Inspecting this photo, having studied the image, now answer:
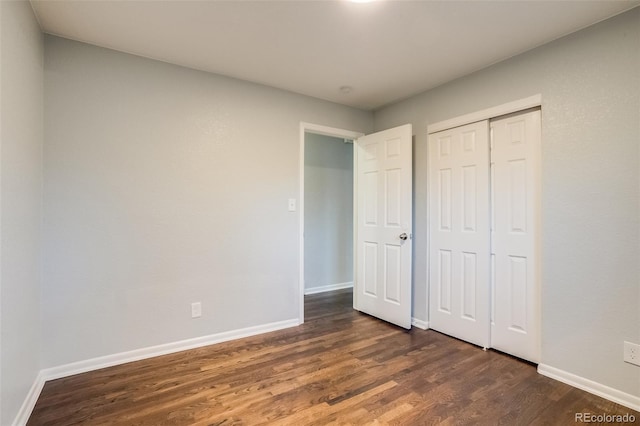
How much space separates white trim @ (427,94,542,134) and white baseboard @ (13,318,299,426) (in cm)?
244

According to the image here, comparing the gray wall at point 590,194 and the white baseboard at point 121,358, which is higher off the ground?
the gray wall at point 590,194

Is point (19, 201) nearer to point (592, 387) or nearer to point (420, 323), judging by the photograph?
point (420, 323)

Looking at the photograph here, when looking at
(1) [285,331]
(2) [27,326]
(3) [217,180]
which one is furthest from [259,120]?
(2) [27,326]

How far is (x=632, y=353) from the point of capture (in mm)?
1841

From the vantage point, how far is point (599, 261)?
198cm

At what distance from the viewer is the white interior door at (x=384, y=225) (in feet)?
10.2

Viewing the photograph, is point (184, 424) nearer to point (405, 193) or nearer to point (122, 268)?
point (122, 268)

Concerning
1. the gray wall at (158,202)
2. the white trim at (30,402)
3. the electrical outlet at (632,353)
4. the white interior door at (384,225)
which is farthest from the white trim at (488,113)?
the white trim at (30,402)

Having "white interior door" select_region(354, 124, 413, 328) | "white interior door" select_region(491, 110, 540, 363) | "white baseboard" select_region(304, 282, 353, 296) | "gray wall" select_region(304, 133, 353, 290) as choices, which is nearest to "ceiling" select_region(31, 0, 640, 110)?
"white interior door" select_region(491, 110, 540, 363)

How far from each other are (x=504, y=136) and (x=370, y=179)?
1366 millimetres

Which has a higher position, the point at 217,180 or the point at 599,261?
the point at 217,180

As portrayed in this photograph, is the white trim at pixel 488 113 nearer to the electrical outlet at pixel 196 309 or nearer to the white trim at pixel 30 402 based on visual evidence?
the electrical outlet at pixel 196 309

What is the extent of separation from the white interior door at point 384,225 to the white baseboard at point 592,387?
115 centimetres

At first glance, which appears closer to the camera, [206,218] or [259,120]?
[206,218]
